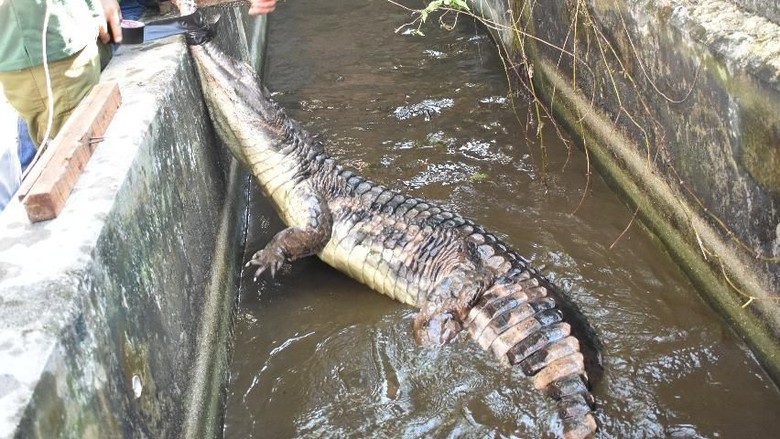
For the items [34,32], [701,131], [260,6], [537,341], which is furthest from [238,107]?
[701,131]

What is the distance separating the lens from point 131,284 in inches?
92.5

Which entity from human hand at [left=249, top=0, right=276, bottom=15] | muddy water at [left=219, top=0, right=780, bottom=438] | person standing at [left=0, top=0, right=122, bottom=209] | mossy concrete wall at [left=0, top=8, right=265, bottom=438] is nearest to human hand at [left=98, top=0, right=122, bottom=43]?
person standing at [left=0, top=0, right=122, bottom=209]

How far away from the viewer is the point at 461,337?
11.4 feet

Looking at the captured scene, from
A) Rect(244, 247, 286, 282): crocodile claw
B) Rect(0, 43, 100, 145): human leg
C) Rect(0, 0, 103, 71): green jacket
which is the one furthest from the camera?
Rect(244, 247, 286, 282): crocodile claw

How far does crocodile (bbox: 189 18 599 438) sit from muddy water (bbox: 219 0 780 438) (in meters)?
0.10

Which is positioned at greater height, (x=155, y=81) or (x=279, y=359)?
(x=155, y=81)

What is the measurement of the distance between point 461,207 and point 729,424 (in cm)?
212

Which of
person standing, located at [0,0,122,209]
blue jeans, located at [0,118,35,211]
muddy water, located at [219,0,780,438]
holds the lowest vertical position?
muddy water, located at [219,0,780,438]

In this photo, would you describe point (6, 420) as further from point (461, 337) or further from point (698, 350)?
point (698, 350)

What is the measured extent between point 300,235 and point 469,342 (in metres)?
1.21

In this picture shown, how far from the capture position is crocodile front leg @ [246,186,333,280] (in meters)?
3.94

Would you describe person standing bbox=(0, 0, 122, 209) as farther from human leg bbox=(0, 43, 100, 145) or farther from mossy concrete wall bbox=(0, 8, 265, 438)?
mossy concrete wall bbox=(0, 8, 265, 438)

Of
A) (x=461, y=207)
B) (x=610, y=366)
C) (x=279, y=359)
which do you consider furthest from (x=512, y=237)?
(x=279, y=359)

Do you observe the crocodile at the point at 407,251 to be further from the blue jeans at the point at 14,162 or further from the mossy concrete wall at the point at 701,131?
the blue jeans at the point at 14,162
